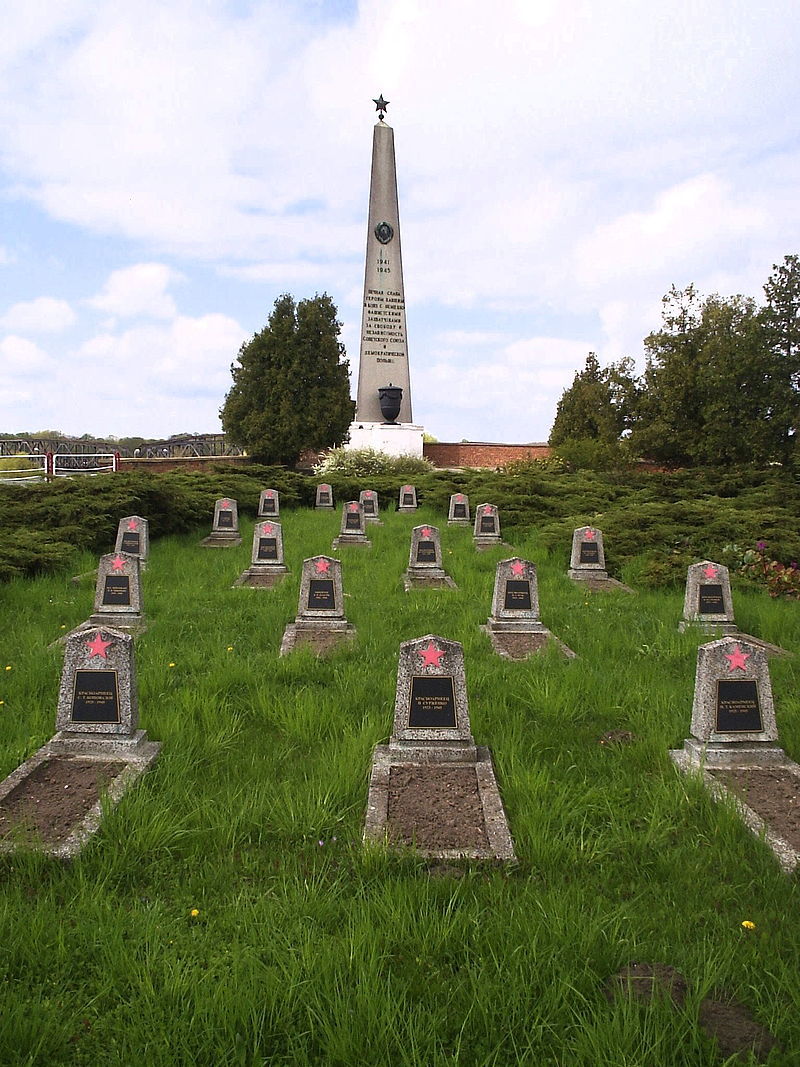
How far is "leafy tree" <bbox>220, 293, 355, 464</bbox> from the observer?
93.1 feet

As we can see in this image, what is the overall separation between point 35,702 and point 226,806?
1859 millimetres

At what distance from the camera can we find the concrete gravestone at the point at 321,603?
20.4 feet

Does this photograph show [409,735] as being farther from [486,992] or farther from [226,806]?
[486,992]

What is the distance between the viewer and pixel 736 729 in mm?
3809

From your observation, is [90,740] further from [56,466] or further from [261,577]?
[56,466]

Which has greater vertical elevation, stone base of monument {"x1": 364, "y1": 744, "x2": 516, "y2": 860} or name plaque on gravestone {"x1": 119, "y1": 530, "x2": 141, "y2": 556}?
name plaque on gravestone {"x1": 119, "y1": 530, "x2": 141, "y2": 556}

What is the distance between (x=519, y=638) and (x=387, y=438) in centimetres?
2019

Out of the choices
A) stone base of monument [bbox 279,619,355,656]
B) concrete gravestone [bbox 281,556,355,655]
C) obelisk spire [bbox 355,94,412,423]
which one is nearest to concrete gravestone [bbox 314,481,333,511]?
obelisk spire [bbox 355,94,412,423]

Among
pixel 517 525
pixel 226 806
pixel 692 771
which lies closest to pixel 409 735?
pixel 226 806

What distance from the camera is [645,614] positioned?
671 centimetres

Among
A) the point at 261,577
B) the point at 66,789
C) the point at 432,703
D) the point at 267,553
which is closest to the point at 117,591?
the point at 261,577

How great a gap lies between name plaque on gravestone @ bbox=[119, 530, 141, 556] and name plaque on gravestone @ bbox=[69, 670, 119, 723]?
5588 mm

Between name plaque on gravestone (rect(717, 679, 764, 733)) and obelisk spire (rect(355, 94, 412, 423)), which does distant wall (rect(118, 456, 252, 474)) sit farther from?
name plaque on gravestone (rect(717, 679, 764, 733))

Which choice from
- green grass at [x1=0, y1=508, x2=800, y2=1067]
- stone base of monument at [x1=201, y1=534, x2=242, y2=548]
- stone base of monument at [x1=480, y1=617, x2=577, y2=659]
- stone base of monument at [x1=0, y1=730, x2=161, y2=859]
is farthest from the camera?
stone base of monument at [x1=201, y1=534, x2=242, y2=548]
